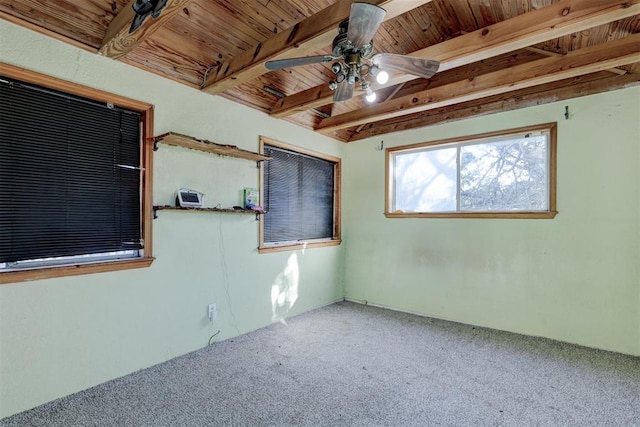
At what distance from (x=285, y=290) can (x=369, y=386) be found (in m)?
1.69

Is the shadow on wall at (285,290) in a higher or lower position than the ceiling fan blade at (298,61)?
lower

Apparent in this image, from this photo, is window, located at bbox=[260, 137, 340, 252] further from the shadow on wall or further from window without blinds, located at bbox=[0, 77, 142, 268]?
window without blinds, located at bbox=[0, 77, 142, 268]

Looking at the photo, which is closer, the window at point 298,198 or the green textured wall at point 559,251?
the green textured wall at point 559,251

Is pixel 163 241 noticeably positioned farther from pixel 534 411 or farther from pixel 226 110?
pixel 534 411

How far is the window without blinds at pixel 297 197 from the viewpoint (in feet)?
12.2

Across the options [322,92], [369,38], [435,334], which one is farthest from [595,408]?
[322,92]

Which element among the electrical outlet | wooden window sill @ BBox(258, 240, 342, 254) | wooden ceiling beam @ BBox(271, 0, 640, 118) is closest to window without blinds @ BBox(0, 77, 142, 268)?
the electrical outlet

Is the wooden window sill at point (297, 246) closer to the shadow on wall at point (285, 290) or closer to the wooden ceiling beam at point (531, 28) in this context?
the shadow on wall at point (285, 290)

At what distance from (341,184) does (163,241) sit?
9.01 ft

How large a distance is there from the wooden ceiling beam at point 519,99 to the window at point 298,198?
3.26ft

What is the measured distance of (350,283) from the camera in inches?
186

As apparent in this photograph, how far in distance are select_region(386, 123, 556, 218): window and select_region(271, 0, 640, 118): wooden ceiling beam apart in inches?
55.9

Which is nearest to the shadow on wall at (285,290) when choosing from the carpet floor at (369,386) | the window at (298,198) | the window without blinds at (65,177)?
the window at (298,198)

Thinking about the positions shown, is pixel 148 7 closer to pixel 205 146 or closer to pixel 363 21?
pixel 363 21
